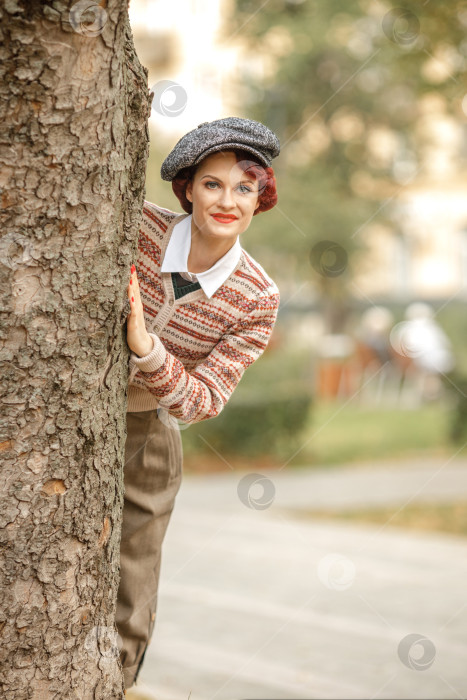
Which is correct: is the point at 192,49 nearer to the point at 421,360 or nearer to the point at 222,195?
the point at 421,360

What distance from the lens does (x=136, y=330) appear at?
224cm

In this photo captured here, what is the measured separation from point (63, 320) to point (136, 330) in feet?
0.75

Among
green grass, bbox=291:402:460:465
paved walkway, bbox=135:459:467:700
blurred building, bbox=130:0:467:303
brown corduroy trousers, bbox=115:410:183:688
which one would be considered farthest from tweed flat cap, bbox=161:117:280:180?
green grass, bbox=291:402:460:465

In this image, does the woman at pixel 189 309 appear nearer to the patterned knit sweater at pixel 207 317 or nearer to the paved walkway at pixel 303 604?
the patterned knit sweater at pixel 207 317

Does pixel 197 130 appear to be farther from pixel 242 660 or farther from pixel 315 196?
pixel 315 196

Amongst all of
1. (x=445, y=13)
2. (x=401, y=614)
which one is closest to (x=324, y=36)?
(x=445, y=13)

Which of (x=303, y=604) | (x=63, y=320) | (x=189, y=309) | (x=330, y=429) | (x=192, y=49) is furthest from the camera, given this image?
(x=192, y=49)

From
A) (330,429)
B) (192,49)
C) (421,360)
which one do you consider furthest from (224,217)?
(192,49)

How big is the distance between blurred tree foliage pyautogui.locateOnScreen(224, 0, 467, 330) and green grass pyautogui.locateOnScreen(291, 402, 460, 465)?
12.7ft

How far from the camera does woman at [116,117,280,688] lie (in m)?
2.32

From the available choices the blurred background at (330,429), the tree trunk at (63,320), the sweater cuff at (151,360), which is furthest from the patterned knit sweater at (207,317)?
the blurred background at (330,429)

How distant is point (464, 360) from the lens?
16531mm

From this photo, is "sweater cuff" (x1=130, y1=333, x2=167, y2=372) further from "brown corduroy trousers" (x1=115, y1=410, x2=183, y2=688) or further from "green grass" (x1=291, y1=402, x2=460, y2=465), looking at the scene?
"green grass" (x1=291, y1=402, x2=460, y2=465)

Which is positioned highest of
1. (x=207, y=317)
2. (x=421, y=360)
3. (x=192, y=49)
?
(x=192, y=49)
